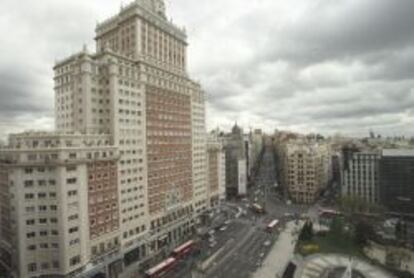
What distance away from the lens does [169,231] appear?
104 m

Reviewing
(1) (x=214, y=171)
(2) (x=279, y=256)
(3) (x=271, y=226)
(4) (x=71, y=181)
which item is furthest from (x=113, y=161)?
(3) (x=271, y=226)

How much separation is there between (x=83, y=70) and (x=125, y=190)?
32887 millimetres

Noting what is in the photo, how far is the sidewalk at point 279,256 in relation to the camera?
84.0 meters

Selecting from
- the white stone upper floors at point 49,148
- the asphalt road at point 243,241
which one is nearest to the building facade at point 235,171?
the asphalt road at point 243,241

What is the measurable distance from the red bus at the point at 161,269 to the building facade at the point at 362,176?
279 feet

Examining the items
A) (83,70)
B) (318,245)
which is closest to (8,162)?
(83,70)

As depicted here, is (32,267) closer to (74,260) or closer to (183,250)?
(74,260)

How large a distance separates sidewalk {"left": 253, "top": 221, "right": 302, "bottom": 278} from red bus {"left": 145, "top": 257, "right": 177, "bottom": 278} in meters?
22.7

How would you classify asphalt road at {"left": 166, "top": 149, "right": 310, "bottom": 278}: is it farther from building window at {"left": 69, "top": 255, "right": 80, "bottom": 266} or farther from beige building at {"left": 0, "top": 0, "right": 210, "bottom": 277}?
building window at {"left": 69, "top": 255, "right": 80, "bottom": 266}

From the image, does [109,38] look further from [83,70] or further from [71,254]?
[71,254]

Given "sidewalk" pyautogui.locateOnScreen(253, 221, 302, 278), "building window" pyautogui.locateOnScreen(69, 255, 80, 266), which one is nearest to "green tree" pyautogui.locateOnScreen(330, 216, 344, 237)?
"sidewalk" pyautogui.locateOnScreen(253, 221, 302, 278)

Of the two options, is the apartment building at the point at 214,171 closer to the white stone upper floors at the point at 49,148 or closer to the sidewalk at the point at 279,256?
the sidewalk at the point at 279,256

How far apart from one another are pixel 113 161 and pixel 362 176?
10791 cm

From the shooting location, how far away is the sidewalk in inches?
3307
